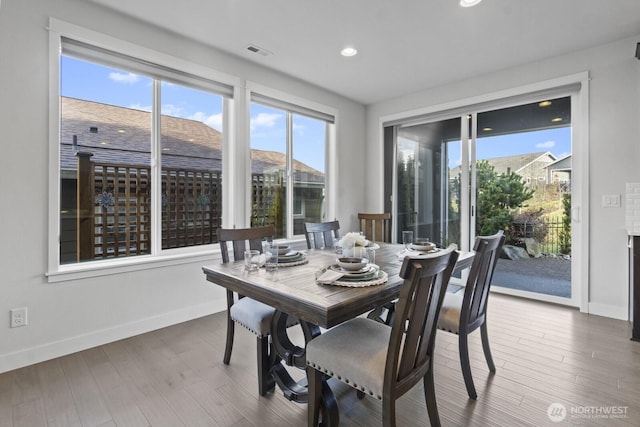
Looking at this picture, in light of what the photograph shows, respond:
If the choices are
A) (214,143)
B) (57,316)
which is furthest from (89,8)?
(57,316)

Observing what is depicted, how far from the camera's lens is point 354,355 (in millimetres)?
1403

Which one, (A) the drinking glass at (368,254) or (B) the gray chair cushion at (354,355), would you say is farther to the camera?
(A) the drinking glass at (368,254)

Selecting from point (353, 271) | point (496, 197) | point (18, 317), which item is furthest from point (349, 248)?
point (496, 197)

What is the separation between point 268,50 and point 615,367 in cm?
388

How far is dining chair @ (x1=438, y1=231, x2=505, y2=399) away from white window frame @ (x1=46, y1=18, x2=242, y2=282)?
2338mm

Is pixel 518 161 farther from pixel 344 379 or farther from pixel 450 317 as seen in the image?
pixel 344 379

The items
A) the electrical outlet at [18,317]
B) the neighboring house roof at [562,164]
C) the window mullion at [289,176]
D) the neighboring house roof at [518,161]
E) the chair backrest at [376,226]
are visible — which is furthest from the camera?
the chair backrest at [376,226]

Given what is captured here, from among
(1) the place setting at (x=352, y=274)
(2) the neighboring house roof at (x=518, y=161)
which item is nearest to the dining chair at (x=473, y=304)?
(1) the place setting at (x=352, y=274)

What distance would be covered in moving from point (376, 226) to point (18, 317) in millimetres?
3756

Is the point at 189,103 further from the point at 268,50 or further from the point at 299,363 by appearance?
the point at 299,363

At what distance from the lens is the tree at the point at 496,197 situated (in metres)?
3.87

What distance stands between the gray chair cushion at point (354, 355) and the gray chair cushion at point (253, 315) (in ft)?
1.32

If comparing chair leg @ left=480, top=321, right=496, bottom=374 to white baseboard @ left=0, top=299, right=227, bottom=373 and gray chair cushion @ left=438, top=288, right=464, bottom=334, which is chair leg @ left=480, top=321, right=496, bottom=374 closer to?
gray chair cushion @ left=438, top=288, right=464, bottom=334

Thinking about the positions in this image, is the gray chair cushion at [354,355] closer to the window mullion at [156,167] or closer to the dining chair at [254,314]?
the dining chair at [254,314]
